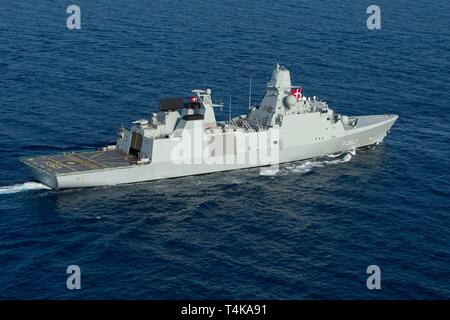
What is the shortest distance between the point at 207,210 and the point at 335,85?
145ft

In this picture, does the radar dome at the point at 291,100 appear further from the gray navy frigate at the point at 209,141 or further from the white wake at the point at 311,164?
the white wake at the point at 311,164

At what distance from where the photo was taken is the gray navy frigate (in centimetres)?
7000

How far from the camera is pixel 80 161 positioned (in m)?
71.6

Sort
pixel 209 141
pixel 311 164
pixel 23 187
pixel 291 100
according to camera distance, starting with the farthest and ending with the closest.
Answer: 1. pixel 311 164
2. pixel 291 100
3. pixel 209 141
4. pixel 23 187

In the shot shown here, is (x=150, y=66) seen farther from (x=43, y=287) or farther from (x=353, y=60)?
(x=43, y=287)

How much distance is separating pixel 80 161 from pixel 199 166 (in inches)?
523

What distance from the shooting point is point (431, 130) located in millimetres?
85750

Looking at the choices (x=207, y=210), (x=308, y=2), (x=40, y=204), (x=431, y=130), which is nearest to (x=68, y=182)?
(x=40, y=204)

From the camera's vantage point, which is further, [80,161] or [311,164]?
[311,164]

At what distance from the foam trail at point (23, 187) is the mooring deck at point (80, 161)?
192 centimetres

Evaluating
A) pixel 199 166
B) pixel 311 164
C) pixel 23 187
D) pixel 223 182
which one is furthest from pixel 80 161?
pixel 311 164

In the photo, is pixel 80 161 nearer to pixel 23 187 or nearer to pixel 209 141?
pixel 23 187

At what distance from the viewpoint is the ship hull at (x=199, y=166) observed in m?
67.9

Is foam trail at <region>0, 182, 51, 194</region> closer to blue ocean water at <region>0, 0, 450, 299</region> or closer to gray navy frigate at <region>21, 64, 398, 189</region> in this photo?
blue ocean water at <region>0, 0, 450, 299</region>
